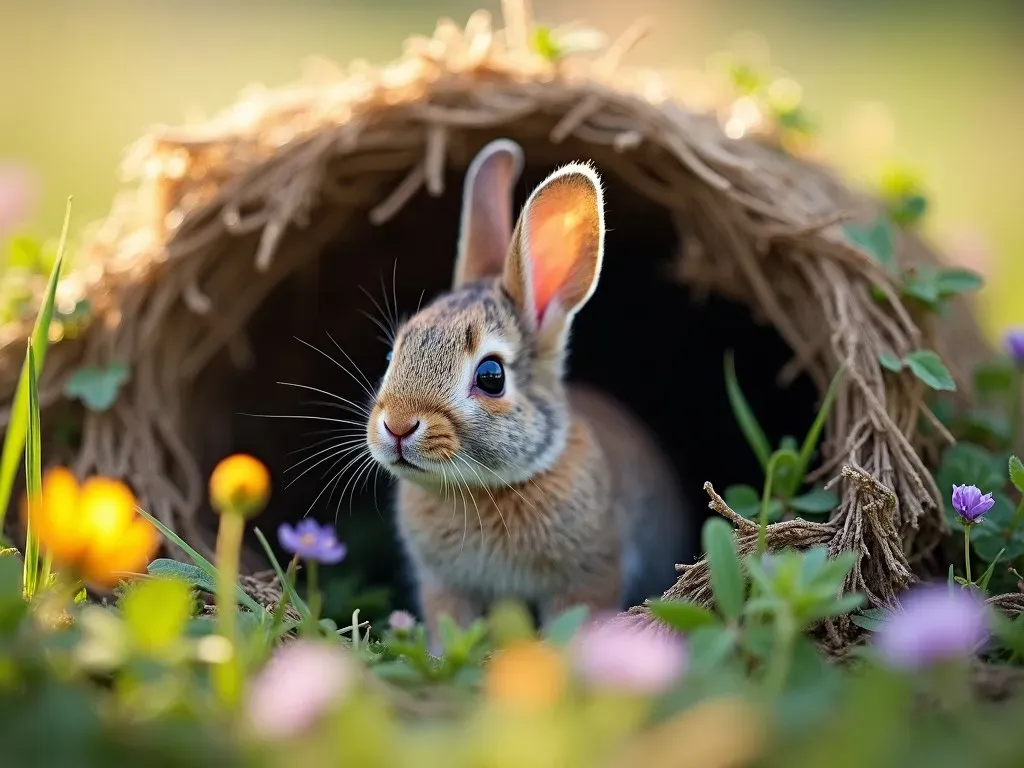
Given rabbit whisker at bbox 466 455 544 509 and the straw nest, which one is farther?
the straw nest

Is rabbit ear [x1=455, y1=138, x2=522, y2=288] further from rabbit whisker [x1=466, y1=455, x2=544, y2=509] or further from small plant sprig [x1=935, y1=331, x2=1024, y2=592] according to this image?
small plant sprig [x1=935, y1=331, x2=1024, y2=592]

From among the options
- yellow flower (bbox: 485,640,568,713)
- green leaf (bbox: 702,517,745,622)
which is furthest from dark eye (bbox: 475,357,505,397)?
yellow flower (bbox: 485,640,568,713)

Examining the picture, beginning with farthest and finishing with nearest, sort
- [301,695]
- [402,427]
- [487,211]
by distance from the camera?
[487,211] < [402,427] < [301,695]

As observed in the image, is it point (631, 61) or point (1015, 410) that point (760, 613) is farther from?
point (631, 61)

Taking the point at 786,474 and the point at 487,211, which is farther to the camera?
the point at 487,211

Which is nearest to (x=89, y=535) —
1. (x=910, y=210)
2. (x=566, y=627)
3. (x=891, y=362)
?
(x=566, y=627)

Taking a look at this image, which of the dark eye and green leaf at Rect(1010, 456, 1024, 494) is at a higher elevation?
the dark eye

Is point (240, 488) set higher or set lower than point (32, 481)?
higher
